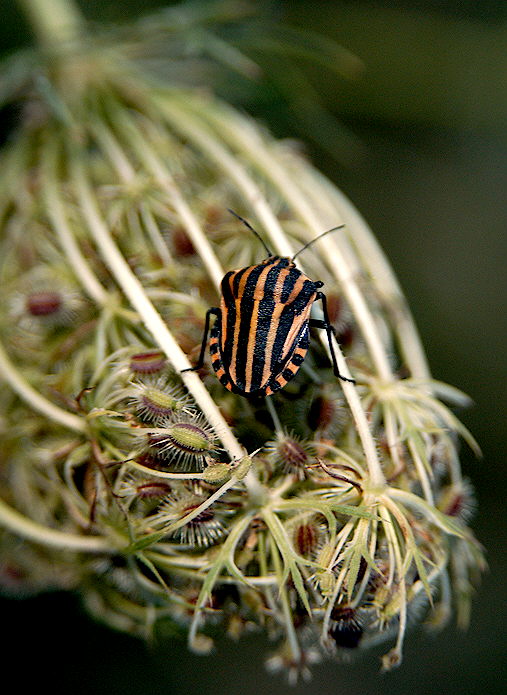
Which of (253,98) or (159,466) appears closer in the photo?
(159,466)

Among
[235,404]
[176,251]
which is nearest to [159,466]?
[235,404]

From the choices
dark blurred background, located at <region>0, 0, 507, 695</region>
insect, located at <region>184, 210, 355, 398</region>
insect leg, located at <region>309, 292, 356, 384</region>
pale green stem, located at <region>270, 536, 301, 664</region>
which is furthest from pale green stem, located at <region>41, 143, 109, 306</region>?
dark blurred background, located at <region>0, 0, 507, 695</region>

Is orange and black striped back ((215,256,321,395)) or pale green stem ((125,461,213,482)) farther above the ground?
orange and black striped back ((215,256,321,395))

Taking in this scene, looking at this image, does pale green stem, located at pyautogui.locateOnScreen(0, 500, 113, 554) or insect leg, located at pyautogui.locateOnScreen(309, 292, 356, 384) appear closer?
insect leg, located at pyautogui.locateOnScreen(309, 292, 356, 384)

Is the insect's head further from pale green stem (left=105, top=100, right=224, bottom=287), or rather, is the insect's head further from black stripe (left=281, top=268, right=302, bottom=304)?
pale green stem (left=105, top=100, right=224, bottom=287)

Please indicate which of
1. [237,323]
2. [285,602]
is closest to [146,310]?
[237,323]

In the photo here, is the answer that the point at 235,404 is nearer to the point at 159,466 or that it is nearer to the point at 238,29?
the point at 159,466

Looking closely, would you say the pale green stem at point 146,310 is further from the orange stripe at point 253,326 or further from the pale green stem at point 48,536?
the pale green stem at point 48,536
